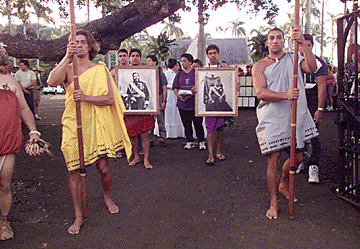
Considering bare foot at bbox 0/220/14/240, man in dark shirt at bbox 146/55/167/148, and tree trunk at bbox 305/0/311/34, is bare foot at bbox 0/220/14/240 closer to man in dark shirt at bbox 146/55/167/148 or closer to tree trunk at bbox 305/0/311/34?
man in dark shirt at bbox 146/55/167/148

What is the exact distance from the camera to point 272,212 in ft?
12.9

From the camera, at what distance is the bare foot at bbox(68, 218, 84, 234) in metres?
3.60

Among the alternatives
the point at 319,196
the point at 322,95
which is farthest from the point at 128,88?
the point at 319,196

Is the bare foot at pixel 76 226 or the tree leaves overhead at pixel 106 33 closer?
the bare foot at pixel 76 226

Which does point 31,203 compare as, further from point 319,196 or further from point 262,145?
point 319,196

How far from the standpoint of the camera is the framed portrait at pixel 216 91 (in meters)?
6.86

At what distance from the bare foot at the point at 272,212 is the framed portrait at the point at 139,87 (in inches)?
132

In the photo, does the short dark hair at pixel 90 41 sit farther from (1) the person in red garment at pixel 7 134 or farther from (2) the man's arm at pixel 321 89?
(2) the man's arm at pixel 321 89

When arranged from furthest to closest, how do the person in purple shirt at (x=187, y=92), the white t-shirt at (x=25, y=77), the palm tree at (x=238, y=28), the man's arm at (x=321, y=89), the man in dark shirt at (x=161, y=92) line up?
the palm tree at (x=238, y=28) < the white t-shirt at (x=25, y=77) < the man in dark shirt at (x=161, y=92) < the person in purple shirt at (x=187, y=92) < the man's arm at (x=321, y=89)

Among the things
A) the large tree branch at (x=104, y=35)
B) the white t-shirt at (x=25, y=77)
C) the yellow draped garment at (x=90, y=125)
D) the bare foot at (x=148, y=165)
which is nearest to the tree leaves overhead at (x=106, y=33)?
the large tree branch at (x=104, y=35)

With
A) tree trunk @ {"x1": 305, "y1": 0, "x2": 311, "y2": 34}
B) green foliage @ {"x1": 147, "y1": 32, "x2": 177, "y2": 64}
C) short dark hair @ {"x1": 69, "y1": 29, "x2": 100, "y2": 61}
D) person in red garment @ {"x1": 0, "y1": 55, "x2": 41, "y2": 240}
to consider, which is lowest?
person in red garment @ {"x1": 0, "y1": 55, "x2": 41, "y2": 240}

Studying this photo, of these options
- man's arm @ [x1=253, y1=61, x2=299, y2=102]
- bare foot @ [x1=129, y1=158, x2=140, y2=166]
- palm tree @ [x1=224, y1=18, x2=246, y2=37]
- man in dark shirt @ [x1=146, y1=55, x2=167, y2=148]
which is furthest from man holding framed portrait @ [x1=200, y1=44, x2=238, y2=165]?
palm tree @ [x1=224, y1=18, x2=246, y2=37]

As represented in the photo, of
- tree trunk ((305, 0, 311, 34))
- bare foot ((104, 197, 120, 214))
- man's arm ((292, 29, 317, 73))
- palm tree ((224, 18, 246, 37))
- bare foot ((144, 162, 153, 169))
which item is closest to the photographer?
man's arm ((292, 29, 317, 73))

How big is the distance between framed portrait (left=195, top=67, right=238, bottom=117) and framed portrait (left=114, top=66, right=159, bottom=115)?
84cm
